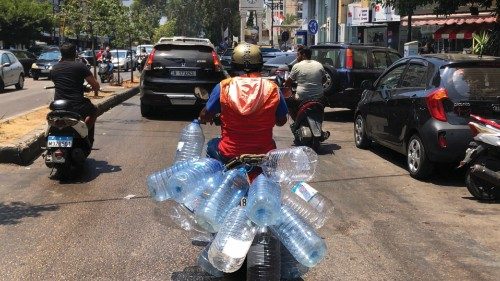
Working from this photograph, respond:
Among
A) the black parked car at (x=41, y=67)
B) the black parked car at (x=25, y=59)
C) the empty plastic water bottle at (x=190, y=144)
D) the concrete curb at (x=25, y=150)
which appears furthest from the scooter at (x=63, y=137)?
the black parked car at (x=25, y=59)

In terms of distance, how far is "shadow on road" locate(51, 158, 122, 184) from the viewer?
737 cm

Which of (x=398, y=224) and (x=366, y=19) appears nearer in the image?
(x=398, y=224)

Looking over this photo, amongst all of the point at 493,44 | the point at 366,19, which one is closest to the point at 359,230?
the point at 493,44

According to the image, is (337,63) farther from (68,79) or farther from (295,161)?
(295,161)

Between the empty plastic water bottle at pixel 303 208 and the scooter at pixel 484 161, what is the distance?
3549mm

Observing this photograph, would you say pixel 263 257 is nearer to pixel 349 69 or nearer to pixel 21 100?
pixel 349 69

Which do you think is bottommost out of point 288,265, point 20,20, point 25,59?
point 288,265

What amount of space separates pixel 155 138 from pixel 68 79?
10.9 ft

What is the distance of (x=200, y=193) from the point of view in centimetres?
375

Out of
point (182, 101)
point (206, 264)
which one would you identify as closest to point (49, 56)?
point (182, 101)

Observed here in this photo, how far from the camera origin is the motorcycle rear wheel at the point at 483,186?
6.56m

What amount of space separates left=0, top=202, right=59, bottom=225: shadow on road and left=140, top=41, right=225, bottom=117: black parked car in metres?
6.56

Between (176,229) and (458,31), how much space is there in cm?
1966

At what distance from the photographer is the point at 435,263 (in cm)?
475
